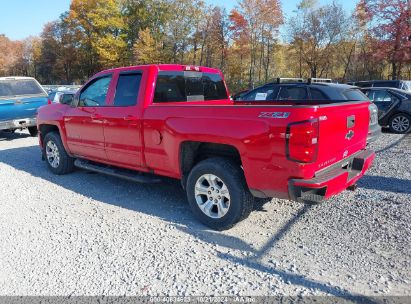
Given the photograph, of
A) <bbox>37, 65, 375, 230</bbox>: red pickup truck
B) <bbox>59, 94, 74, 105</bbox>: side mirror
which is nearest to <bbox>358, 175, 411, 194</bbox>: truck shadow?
<bbox>37, 65, 375, 230</bbox>: red pickup truck

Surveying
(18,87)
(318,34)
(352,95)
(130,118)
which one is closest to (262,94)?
(352,95)

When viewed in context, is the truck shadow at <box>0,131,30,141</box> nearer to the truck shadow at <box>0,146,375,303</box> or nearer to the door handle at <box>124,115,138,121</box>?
the truck shadow at <box>0,146,375,303</box>

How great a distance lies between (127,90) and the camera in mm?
5031

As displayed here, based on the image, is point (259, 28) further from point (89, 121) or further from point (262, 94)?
point (89, 121)

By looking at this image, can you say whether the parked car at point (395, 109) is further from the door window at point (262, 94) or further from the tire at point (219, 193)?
the tire at point (219, 193)

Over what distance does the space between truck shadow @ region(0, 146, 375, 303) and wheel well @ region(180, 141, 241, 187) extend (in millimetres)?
600

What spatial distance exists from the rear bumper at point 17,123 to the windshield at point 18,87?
3.01 ft

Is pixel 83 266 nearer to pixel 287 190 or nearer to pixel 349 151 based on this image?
pixel 287 190

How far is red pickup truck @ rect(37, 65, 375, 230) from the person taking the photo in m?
3.34

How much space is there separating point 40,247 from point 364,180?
16.5 feet

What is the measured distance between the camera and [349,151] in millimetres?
4047

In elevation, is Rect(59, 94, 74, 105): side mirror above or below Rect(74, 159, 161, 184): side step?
above

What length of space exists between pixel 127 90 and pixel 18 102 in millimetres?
6764

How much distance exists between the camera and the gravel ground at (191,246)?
3016 mm
